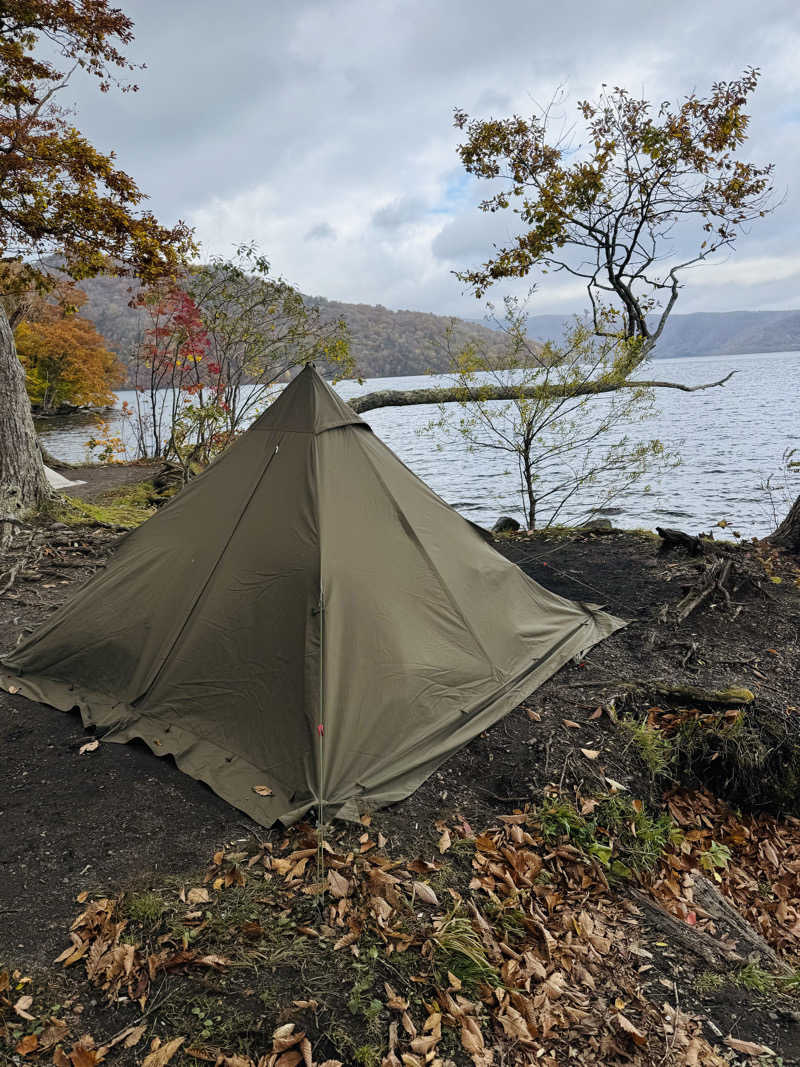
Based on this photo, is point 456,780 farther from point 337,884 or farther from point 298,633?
point 298,633

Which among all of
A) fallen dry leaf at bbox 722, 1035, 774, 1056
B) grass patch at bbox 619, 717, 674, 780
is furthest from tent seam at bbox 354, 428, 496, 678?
fallen dry leaf at bbox 722, 1035, 774, 1056

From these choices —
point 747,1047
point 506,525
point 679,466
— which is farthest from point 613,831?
point 679,466

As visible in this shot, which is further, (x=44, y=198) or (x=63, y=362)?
(x=63, y=362)

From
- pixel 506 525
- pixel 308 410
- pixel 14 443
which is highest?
pixel 308 410

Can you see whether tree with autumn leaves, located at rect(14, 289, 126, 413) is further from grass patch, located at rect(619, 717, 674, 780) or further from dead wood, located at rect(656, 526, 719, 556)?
grass patch, located at rect(619, 717, 674, 780)

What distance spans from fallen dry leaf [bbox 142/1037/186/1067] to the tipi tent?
47.7 inches

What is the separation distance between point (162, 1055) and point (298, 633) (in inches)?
88.5

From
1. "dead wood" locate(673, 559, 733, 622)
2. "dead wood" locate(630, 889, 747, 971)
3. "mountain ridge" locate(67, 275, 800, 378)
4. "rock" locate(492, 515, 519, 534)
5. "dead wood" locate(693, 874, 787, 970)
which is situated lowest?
"dead wood" locate(693, 874, 787, 970)

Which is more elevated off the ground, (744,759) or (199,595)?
(199,595)

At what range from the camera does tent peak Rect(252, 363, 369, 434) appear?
4.79m

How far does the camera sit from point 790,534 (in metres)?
8.63

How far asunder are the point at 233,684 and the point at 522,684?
2243 millimetres

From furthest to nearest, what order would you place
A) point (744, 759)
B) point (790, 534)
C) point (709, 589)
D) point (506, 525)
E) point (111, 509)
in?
point (506, 525)
point (111, 509)
point (790, 534)
point (709, 589)
point (744, 759)

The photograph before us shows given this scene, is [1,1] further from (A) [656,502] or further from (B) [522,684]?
(A) [656,502]
